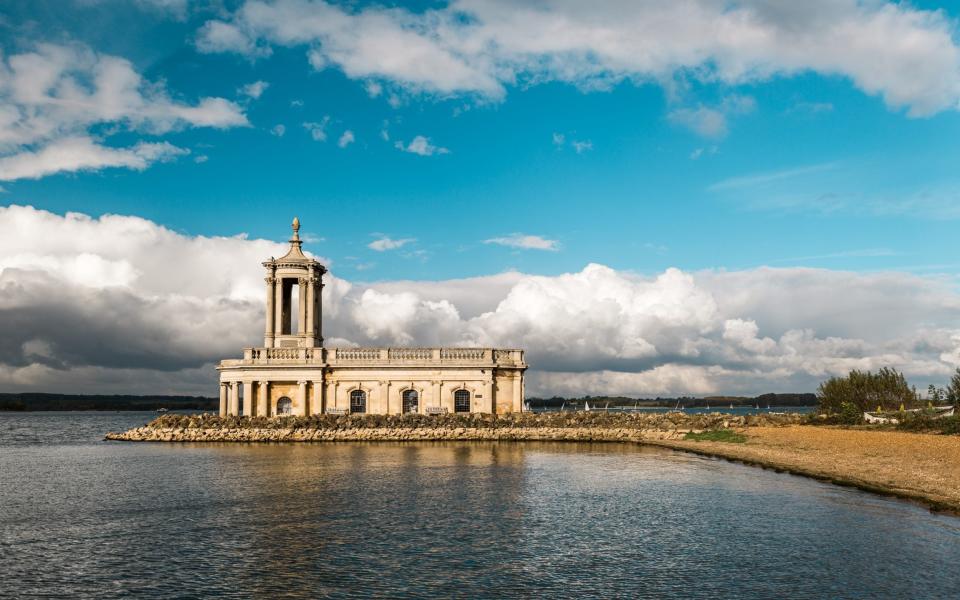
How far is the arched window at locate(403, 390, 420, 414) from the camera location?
59219mm

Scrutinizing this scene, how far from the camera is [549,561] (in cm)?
1795

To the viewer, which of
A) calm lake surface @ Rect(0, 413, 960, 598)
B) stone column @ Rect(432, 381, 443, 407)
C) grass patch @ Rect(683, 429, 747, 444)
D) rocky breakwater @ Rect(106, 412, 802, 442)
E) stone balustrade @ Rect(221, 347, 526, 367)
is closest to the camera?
calm lake surface @ Rect(0, 413, 960, 598)

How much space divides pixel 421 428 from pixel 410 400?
431 cm

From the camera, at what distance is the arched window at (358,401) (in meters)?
59.0

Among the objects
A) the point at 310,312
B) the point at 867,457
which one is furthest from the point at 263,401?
the point at 867,457

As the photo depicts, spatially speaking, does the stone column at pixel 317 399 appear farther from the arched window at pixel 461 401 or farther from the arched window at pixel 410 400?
the arched window at pixel 461 401

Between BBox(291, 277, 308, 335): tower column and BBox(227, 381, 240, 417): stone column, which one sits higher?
BBox(291, 277, 308, 335): tower column

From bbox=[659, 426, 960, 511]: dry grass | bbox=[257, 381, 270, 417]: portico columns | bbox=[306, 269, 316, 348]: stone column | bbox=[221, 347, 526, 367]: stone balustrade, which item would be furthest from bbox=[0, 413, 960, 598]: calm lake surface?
bbox=[306, 269, 316, 348]: stone column

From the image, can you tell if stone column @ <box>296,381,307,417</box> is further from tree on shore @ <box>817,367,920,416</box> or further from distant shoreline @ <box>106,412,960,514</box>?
tree on shore @ <box>817,367,920,416</box>

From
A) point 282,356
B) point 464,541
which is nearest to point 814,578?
point 464,541

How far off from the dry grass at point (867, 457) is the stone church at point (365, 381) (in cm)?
1517

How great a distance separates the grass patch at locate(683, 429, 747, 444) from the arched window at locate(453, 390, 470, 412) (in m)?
16.2

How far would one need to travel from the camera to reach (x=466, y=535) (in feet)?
67.9

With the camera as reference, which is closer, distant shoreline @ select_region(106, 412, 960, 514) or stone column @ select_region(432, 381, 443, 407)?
distant shoreline @ select_region(106, 412, 960, 514)
